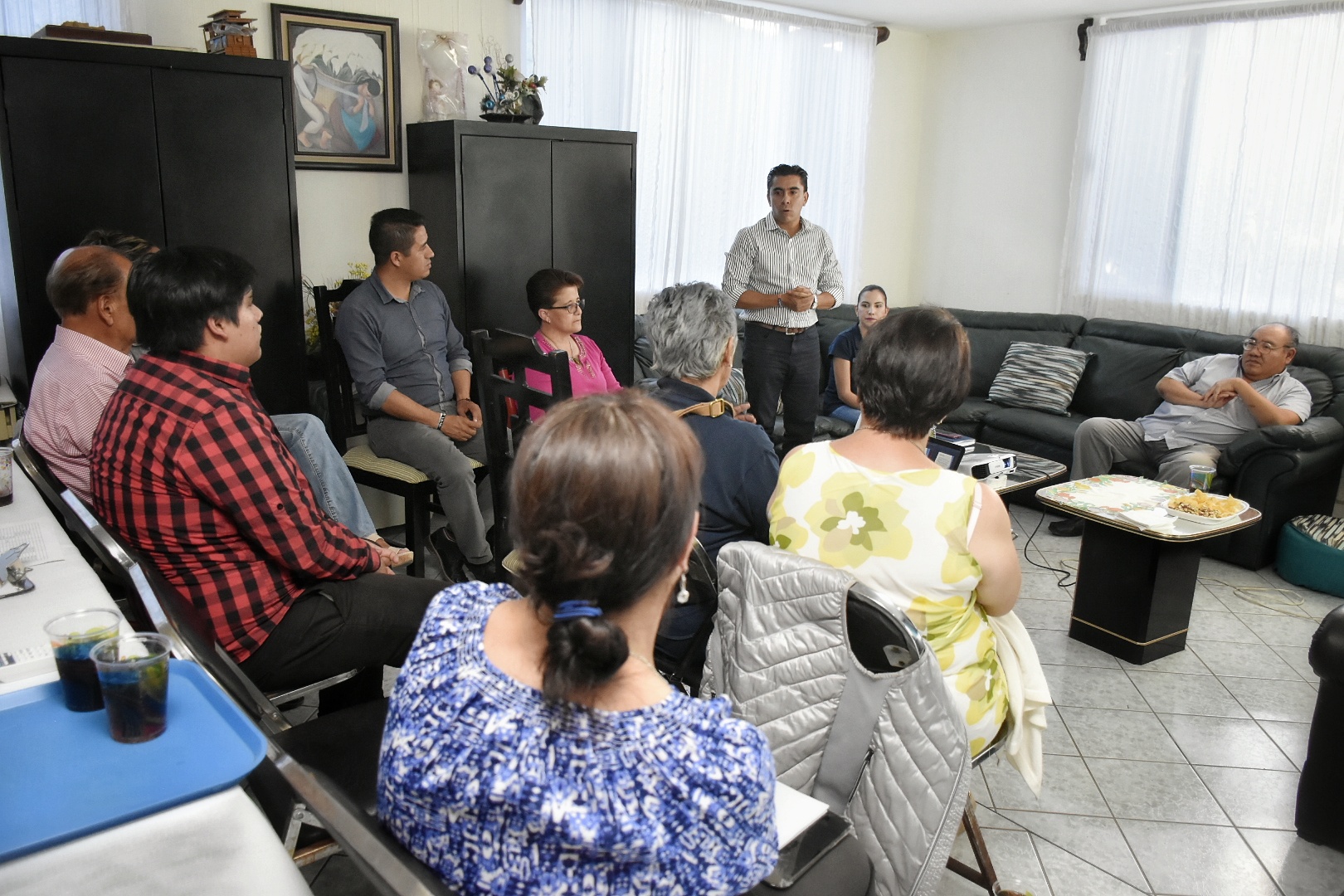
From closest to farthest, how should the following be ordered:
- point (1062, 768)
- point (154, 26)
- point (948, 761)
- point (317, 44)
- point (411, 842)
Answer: point (411, 842) < point (948, 761) < point (1062, 768) < point (154, 26) < point (317, 44)

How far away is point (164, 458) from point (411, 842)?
3.65 feet

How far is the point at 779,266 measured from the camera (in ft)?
14.8

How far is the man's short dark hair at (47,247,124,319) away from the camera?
2533 mm

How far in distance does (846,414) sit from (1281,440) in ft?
5.93

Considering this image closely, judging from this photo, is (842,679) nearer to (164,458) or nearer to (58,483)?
(164,458)

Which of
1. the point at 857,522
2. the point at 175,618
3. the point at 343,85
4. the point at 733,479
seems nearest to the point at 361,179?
the point at 343,85

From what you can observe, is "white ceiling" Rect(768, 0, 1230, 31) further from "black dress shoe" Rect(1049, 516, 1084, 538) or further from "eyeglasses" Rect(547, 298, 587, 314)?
"black dress shoe" Rect(1049, 516, 1084, 538)

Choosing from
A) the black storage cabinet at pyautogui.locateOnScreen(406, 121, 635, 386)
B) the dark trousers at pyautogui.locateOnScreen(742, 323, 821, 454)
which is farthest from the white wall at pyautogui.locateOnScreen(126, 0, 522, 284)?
the dark trousers at pyautogui.locateOnScreen(742, 323, 821, 454)

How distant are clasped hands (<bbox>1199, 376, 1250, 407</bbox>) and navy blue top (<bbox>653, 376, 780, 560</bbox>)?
10.2ft

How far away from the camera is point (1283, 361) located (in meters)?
4.29

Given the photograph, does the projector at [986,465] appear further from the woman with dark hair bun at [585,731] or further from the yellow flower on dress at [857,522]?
the woman with dark hair bun at [585,731]

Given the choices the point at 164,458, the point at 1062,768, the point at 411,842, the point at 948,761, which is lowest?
the point at 1062,768

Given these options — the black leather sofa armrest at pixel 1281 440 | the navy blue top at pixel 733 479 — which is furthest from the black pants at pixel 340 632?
the black leather sofa armrest at pixel 1281 440

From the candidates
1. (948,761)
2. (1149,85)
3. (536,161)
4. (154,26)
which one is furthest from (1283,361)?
(154,26)
